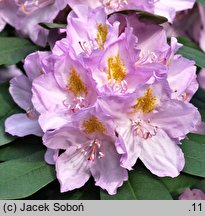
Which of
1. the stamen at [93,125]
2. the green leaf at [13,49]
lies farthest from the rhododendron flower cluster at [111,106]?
the green leaf at [13,49]

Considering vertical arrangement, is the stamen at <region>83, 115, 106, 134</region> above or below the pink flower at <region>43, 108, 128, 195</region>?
above

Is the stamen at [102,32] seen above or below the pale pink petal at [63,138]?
above

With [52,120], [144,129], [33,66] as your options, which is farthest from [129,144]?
[33,66]

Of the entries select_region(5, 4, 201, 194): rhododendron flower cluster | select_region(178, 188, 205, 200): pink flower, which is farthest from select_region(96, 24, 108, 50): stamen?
select_region(178, 188, 205, 200): pink flower

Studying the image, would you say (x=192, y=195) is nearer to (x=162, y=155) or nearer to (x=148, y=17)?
(x=162, y=155)

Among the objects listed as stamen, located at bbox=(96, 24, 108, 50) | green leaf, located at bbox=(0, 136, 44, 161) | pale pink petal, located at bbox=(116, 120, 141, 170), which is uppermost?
stamen, located at bbox=(96, 24, 108, 50)

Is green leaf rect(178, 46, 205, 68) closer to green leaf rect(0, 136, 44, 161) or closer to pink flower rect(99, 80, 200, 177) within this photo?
pink flower rect(99, 80, 200, 177)

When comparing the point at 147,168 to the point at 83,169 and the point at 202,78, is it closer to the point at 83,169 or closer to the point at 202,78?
the point at 83,169

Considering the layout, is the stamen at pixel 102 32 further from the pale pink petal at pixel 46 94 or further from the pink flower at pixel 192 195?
the pink flower at pixel 192 195
